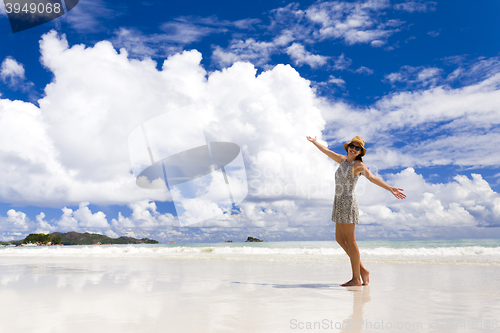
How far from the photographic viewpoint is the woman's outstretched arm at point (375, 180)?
12.3 ft

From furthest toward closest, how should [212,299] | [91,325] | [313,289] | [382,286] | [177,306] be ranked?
[382,286] < [313,289] < [212,299] < [177,306] < [91,325]

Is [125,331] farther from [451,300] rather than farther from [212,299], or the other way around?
[451,300]

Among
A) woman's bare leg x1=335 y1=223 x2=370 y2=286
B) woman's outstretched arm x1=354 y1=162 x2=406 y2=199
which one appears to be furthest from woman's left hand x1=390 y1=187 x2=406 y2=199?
Answer: woman's bare leg x1=335 y1=223 x2=370 y2=286

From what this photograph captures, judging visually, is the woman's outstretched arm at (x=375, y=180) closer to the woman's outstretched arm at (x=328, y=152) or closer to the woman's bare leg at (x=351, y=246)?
the woman's outstretched arm at (x=328, y=152)

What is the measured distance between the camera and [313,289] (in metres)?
4.13

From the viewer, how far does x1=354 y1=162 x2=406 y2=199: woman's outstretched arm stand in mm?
3750

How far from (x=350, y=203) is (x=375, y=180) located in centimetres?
50

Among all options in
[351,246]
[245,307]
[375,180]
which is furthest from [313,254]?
[245,307]

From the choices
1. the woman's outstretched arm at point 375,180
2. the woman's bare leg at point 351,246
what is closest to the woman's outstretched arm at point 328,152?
the woman's outstretched arm at point 375,180

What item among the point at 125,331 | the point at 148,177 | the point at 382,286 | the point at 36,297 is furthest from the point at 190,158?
the point at 125,331

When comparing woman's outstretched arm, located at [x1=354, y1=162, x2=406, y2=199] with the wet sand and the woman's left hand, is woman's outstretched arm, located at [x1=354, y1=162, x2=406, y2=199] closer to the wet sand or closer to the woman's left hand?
the woman's left hand

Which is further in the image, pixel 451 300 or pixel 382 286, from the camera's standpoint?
pixel 382 286

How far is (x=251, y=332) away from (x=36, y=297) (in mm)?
2929

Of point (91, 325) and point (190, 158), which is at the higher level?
point (190, 158)
